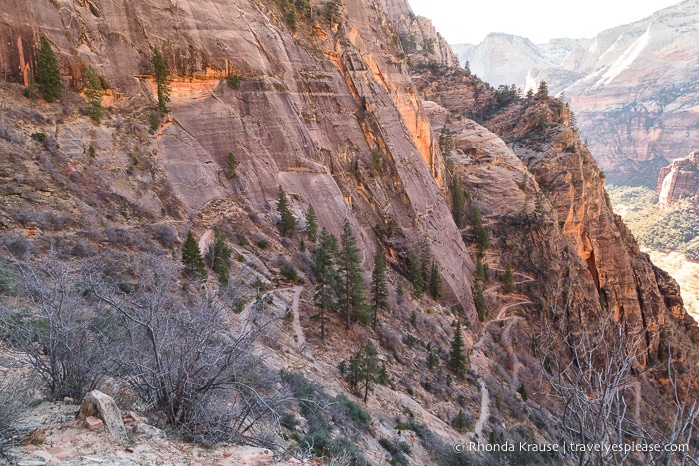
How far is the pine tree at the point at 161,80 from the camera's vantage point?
31.1m

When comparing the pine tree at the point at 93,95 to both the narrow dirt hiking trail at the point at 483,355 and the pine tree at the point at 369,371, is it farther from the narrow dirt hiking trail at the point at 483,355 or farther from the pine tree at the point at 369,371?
the narrow dirt hiking trail at the point at 483,355

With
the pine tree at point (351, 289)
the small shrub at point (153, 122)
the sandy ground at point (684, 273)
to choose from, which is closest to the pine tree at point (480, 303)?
the pine tree at point (351, 289)

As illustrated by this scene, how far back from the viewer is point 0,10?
990 inches

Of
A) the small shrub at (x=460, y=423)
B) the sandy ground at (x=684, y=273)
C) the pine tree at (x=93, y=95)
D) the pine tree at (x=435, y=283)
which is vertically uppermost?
the pine tree at (x=93, y=95)

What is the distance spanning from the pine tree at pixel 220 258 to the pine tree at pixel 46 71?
14528 mm

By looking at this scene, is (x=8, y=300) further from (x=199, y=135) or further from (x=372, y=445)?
(x=199, y=135)

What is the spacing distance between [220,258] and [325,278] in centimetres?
→ 696

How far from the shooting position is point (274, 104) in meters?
36.5

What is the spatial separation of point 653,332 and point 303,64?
2324 inches

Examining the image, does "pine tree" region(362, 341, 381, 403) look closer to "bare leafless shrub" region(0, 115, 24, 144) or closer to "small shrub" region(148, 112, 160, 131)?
"small shrub" region(148, 112, 160, 131)

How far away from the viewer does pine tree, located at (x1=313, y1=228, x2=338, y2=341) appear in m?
25.7

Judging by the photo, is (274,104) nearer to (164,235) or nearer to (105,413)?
(164,235)

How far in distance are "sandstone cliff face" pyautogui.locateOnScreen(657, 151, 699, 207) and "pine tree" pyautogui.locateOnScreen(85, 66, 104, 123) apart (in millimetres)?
222585

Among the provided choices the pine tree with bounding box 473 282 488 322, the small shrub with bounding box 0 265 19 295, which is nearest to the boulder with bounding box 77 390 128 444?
the small shrub with bounding box 0 265 19 295
